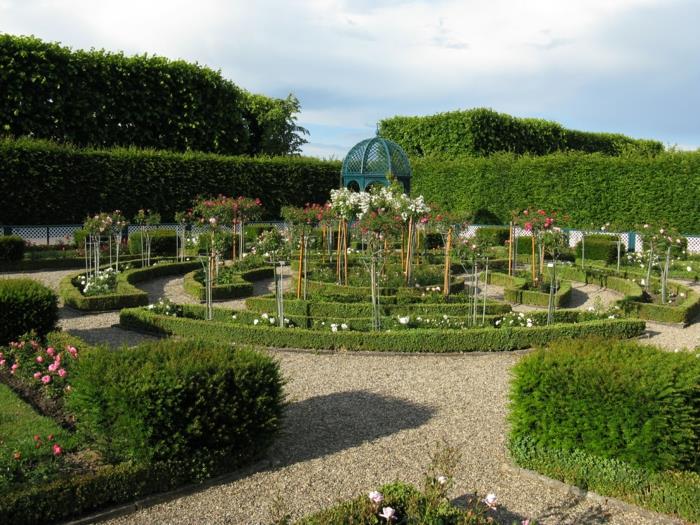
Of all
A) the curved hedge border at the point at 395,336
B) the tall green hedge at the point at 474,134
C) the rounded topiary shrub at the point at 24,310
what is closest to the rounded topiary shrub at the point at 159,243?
the curved hedge border at the point at 395,336

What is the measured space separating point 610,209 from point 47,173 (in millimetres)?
20358

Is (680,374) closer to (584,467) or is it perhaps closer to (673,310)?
(584,467)

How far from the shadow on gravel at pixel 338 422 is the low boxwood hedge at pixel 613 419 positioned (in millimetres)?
1396

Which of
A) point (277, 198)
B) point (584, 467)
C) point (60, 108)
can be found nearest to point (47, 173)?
point (60, 108)

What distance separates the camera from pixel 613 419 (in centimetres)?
532

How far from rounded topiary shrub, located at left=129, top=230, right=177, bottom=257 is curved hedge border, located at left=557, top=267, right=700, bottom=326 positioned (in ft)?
42.5

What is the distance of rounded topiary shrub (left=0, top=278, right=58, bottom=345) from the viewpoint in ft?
29.8

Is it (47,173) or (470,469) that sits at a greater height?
(47,173)

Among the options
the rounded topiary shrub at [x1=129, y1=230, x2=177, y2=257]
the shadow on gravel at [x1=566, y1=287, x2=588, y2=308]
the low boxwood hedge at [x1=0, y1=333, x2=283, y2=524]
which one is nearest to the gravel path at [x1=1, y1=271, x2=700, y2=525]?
the low boxwood hedge at [x1=0, y1=333, x2=283, y2=524]

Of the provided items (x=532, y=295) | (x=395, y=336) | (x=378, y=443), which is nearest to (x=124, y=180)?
(x=532, y=295)

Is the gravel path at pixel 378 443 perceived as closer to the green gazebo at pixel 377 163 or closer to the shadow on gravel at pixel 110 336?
the shadow on gravel at pixel 110 336

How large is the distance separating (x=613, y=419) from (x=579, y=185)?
22273 mm

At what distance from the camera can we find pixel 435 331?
9781 millimetres

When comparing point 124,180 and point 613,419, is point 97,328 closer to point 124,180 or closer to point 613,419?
point 613,419
